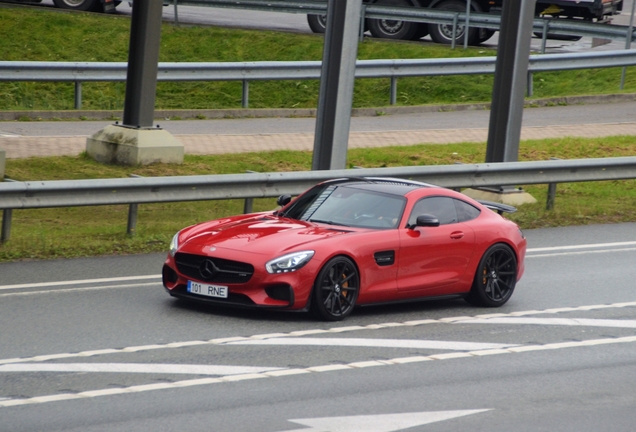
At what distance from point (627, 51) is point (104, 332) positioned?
2050cm

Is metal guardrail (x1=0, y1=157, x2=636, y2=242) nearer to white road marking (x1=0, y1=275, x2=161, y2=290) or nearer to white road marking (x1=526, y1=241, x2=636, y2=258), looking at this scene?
white road marking (x1=0, y1=275, x2=161, y2=290)

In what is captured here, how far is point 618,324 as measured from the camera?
11.0 m

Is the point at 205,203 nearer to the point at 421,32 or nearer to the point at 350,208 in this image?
the point at 350,208

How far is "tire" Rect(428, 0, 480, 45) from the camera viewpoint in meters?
30.2

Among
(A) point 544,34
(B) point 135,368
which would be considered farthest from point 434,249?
(A) point 544,34

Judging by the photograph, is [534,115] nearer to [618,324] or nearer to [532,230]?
[532,230]

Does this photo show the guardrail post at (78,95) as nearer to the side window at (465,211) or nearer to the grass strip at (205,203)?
the grass strip at (205,203)

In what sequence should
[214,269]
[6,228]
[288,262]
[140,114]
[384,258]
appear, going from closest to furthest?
[288,262], [214,269], [384,258], [6,228], [140,114]

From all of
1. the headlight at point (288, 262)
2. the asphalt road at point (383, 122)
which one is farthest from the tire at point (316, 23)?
the headlight at point (288, 262)

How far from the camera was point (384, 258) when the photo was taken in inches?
429

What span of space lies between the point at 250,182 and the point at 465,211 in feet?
12.6

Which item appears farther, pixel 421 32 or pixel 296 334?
pixel 421 32

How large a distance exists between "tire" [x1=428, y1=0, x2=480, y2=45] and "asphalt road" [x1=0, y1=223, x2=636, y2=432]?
1815 centimetres

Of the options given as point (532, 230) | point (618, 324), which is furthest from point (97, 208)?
point (618, 324)
